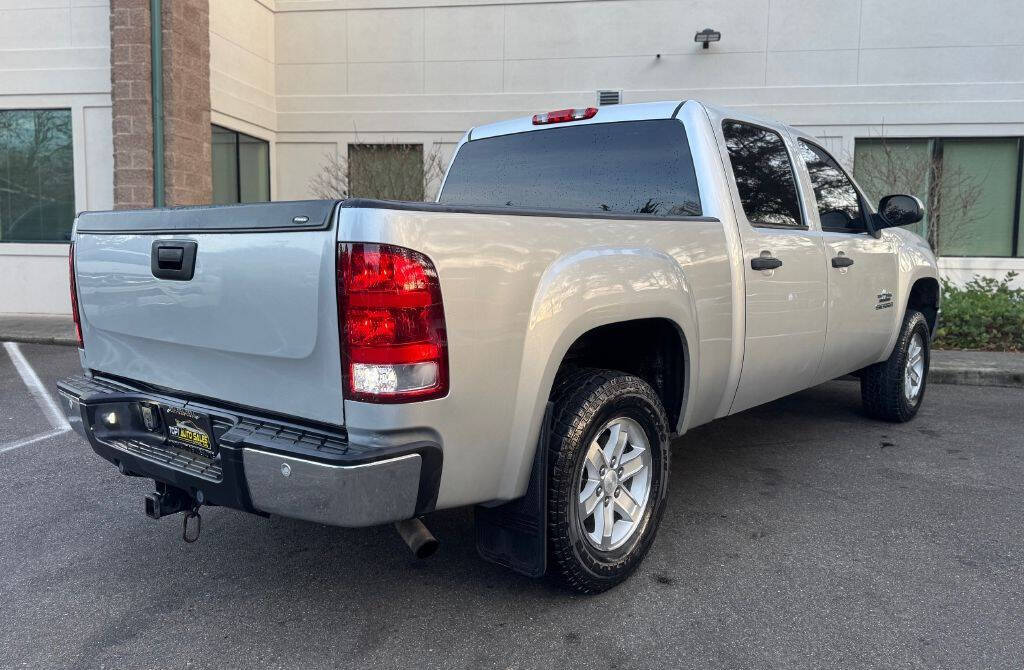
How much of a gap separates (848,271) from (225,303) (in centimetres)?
353

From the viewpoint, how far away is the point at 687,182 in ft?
12.9

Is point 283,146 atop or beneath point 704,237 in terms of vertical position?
atop

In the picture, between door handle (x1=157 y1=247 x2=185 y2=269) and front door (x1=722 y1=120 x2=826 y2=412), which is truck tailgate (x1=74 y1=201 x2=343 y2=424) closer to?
door handle (x1=157 y1=247 x2=185 y2=269)

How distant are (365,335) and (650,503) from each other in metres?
1.52

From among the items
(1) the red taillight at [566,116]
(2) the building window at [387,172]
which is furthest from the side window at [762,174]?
(2) the building window at [387,172]

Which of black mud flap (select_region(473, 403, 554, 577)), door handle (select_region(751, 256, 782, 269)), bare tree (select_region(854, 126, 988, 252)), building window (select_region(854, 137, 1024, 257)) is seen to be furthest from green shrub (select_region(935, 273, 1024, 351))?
black mud flap (select_region(473, 403, 554, 577))

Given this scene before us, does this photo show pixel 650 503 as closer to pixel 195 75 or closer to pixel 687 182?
pixel 687 182

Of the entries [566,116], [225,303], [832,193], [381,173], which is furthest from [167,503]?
[381,173]

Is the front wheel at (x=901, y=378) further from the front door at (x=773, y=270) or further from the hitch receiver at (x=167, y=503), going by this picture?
the hitch receiver at (x=167, y=503)

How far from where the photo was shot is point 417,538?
2.75 metres

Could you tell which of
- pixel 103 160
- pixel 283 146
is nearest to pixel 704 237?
pixel 103 160

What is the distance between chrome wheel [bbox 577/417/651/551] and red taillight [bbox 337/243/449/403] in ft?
2.77

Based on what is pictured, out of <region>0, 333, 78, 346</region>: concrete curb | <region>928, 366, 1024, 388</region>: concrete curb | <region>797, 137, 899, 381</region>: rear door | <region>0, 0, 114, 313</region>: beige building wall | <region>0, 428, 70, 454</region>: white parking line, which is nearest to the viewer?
<region>797, 137, 899, 381</region>: rear door

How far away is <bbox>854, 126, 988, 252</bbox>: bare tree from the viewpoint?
1232 cm
